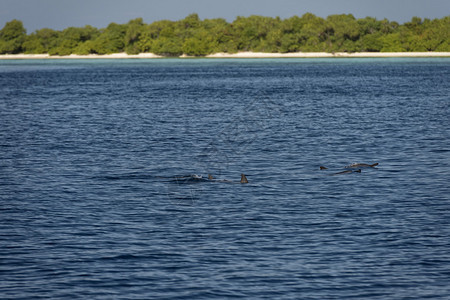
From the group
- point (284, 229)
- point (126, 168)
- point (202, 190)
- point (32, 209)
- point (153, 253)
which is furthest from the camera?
point (126, 168)

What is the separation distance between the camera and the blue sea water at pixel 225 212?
68.1 feet

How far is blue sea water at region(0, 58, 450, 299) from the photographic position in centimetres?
2077

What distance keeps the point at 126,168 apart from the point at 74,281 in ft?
64.2

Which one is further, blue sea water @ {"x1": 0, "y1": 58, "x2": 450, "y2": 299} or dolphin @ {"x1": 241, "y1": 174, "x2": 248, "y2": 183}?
dolphin @ {"x1": 241, "y1": 174, "x2": 248, "y2": 183}

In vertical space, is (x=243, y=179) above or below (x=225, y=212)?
above

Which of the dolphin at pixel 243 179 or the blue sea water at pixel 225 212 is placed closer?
the blue sea water at pixel 225 212

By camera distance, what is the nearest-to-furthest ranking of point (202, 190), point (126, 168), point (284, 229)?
point (284, 229), point (202, 190), point (126, 168)

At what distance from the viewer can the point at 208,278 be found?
20.9 m

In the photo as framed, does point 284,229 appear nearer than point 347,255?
No

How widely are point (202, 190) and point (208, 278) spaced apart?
13.2 metres

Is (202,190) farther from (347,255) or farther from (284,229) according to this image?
(347,255)

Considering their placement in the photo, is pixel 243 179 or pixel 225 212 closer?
pixel 225 212

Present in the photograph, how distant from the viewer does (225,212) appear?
28906 millimetres

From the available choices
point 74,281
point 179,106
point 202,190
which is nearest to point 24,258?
point 74,281
